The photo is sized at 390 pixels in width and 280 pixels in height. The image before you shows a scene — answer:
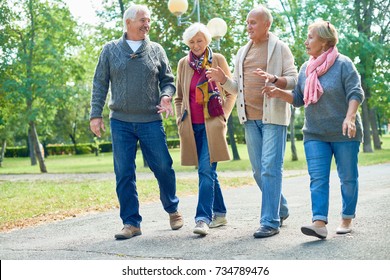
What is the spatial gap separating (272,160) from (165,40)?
21.2m

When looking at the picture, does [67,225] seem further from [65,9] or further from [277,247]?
[65,9]

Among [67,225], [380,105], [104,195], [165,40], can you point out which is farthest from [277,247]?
[380,105]

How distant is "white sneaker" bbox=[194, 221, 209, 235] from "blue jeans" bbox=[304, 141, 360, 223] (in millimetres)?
1049

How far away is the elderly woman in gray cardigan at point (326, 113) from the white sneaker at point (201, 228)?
1054mm

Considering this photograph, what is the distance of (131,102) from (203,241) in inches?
62.1

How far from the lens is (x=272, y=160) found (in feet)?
20.8

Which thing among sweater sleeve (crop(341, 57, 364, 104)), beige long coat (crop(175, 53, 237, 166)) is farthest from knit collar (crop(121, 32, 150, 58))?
sweater sleeve (crop(341, 57, 364, 104))

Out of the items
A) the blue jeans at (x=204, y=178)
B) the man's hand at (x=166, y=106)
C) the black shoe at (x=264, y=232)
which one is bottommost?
the black shoe at (x=264, y=232)

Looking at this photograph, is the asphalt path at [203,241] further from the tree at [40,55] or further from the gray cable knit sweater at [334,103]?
the tree at [40,55]

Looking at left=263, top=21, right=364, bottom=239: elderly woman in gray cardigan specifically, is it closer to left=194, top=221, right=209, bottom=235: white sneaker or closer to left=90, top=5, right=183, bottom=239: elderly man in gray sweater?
left=194, top=221, right=209, bottom=235: white sneaker

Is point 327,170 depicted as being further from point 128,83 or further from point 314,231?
point 128,83

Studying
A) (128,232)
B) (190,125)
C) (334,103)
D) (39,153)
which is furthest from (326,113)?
A: (39,153)

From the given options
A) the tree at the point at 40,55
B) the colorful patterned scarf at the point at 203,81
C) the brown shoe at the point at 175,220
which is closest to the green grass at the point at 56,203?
the brown shoe at the point at 175,220

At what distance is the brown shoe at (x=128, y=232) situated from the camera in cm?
650
